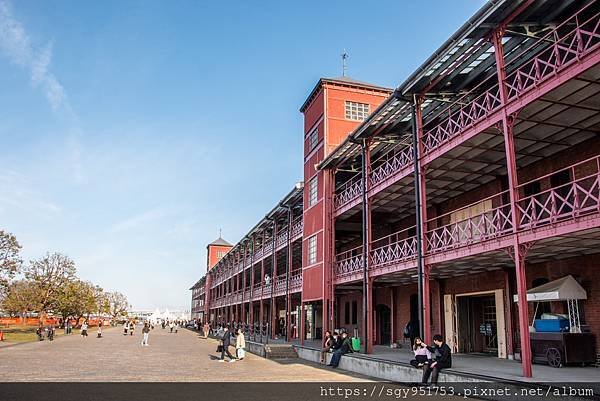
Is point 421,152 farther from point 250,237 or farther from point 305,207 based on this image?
point 250,237

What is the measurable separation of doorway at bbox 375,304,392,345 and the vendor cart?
1334 centimetres

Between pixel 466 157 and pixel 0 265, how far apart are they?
42.3 m

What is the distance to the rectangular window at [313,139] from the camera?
2964cm

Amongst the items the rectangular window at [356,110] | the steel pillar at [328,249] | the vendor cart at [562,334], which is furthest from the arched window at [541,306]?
the rectangular window at [356,110]

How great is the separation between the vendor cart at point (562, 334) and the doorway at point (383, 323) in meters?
13.3

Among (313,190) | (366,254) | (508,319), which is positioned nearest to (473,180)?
(366,254)

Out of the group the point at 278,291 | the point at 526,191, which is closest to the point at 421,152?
the point at 526,191

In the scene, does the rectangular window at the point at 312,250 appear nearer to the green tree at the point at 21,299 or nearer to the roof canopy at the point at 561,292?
the roof canopy at the point at 561,292

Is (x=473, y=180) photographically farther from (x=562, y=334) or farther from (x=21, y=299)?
(x=21, y=299)

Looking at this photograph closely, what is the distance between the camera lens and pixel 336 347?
21750 mm

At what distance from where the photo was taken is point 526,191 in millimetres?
18281

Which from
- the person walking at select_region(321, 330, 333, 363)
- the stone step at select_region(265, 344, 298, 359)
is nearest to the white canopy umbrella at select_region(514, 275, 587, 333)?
the person walking at select_region(321, 330, 333, 363)

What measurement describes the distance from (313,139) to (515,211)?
18213mm

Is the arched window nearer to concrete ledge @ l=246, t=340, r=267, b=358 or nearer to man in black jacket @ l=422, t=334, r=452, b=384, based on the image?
man in black jacket @ l=422, t=334, r=452, b=384
